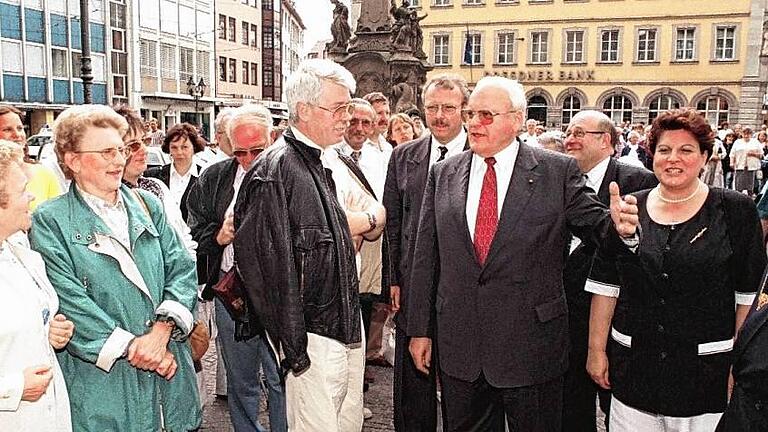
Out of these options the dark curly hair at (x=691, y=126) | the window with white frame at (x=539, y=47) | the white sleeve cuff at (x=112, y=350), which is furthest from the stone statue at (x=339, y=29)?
the window with white frame at (x=539, y=47)

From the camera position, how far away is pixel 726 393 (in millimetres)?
3141

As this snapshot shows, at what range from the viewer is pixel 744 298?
309 centimetres

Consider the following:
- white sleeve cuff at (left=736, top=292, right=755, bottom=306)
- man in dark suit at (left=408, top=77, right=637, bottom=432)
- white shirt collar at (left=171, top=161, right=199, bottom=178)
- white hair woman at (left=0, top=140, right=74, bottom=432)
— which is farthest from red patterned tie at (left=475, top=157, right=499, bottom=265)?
white shirt collar at (left=171, top=161, right=199, bottom=178)

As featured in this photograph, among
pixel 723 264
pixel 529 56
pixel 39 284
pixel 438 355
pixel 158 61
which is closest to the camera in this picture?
pixel 39 284

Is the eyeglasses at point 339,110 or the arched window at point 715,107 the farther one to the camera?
the arched window at point 715,107

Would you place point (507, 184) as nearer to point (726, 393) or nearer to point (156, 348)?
point (726, 393)

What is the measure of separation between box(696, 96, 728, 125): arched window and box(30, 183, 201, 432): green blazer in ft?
157

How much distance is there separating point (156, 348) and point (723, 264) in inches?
102

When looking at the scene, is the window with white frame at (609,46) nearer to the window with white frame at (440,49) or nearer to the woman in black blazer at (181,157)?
the window with white frame at (440,49)

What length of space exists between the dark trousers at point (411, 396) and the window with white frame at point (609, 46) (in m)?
46.2

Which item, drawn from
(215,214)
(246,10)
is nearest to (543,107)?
(246,10)

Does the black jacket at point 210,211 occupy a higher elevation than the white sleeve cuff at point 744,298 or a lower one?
higher

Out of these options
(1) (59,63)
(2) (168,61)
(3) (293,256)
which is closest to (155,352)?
(3) (293,256)

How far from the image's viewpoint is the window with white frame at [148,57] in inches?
1693
